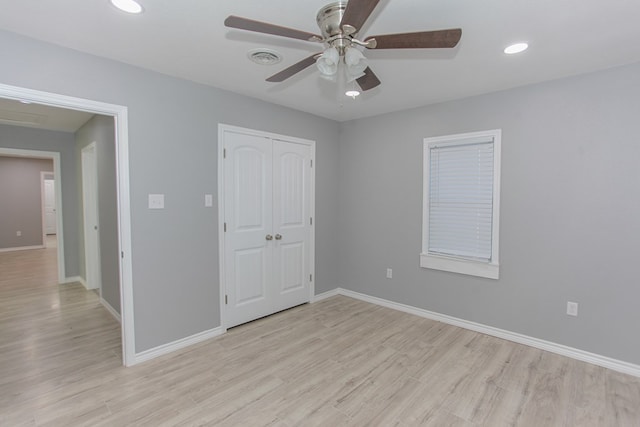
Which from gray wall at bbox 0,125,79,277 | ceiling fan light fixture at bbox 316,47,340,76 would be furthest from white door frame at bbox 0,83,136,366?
gray wall at bbox 0,125,79,277

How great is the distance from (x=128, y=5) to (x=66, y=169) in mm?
4567

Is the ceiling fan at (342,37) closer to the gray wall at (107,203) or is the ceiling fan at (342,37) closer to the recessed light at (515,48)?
the recessed light at (515,48)

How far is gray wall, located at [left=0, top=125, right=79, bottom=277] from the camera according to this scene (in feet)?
15.6

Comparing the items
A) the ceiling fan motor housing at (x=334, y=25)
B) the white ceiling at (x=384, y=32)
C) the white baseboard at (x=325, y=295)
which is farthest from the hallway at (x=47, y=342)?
the ceiling fan motor housing at (x=334, y=25)

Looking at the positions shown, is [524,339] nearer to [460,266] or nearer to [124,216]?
[460,266]

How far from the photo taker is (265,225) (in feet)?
11.8

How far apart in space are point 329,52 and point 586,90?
8.36ft

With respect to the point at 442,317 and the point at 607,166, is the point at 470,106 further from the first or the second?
the point at 442,317

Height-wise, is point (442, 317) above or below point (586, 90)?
below

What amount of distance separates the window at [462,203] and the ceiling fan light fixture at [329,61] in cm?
228

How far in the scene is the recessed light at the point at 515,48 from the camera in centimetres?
215

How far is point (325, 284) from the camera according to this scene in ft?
14.4

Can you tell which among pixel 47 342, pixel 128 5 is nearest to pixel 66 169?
pixel 47 342

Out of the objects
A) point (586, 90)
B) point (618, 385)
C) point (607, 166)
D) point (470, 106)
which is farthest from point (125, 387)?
point (586, 90)
